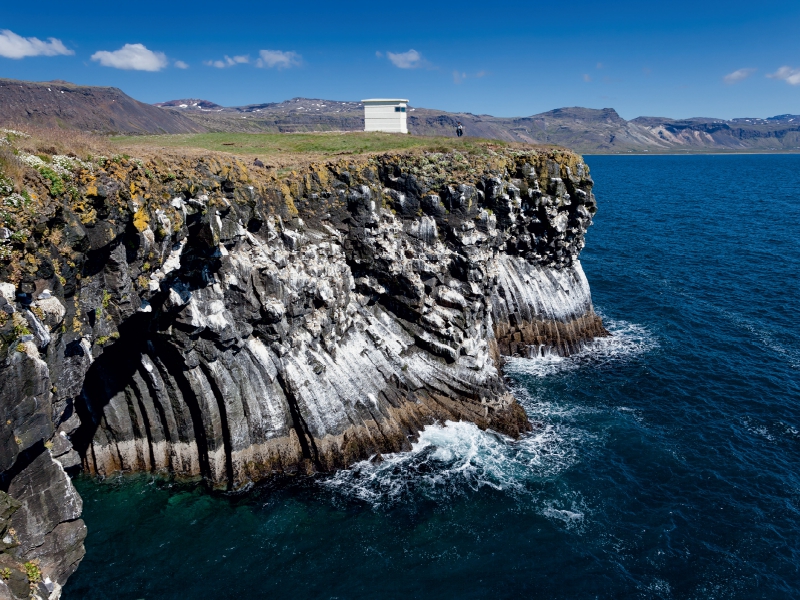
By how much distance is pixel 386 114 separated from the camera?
214 ft

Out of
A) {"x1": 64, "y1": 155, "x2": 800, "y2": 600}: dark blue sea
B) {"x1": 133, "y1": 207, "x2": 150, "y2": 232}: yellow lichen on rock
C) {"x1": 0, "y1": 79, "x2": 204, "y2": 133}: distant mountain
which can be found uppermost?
{"x1": 0, "y1": 79, "x2": 204, "y2": 133}: distant mountain

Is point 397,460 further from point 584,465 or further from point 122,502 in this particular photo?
point 122,502

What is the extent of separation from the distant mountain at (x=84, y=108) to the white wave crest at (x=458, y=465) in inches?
4792

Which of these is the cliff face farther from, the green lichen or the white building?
the white building

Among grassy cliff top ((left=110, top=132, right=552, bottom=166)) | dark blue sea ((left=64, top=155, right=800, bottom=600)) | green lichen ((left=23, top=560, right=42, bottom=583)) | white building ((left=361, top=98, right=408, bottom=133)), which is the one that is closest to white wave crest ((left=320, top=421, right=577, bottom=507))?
dark blue sea ((left=64, top=155, right=800, bottom=600))

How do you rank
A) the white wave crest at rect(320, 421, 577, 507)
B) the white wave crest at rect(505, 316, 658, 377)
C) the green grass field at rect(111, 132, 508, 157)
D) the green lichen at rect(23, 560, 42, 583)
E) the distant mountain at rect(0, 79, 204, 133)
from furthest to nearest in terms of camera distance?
the distant mountain at rect(0, 79, 204, 133) < the white wave crest at rect(505, 316, 658, 377) < the green grass field at rect(111, 132, 508, 157) < the white wave crest at rect(320, 421, 577, 507) < the green lichen at rect(23, 560, 42, 583)

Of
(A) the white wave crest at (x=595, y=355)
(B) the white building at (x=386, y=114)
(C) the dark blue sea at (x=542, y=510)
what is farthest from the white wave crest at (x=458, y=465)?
(B) the white building at (x=386, y=114)

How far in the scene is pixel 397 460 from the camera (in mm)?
36469

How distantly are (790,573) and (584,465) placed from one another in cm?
1218

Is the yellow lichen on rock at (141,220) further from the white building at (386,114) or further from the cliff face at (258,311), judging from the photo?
the white building at (386,114)

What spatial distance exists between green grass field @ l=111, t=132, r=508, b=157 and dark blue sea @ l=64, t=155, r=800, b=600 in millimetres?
24604

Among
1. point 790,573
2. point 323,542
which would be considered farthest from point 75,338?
point 790,573

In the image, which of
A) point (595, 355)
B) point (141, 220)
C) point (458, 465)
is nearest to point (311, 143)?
point (141, 220)

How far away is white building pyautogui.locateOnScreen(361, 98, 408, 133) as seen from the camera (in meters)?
64.6
